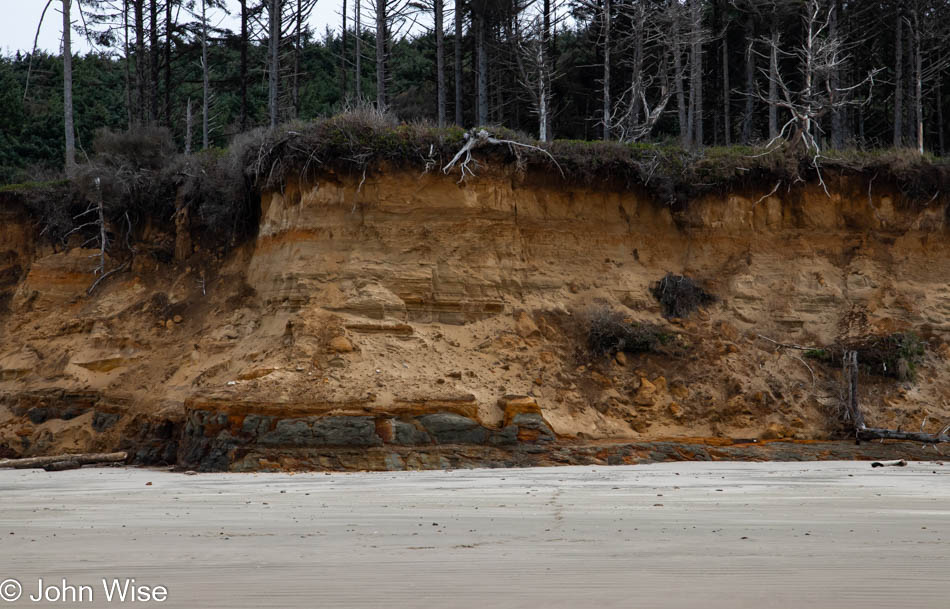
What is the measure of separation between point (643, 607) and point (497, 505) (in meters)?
3.81

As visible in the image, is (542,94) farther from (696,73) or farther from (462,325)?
(462,325)

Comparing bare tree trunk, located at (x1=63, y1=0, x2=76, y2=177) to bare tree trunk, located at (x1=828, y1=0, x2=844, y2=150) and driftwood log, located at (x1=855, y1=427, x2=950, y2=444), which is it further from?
bare tree trunk, located at (x1=828, y1=0, x2=844, y2=150)

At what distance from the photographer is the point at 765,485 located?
8.59m

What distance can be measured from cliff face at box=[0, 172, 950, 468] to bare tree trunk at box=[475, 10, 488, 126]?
26.8ft

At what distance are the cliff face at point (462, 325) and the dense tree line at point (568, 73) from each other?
473cm

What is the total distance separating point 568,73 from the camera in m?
28.5

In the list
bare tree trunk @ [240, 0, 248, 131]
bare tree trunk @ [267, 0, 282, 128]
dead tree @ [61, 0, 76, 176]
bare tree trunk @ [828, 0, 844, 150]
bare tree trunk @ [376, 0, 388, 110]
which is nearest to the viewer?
dead tree @ [61, 0, 76, 176]

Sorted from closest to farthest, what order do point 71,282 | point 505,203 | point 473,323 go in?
point 473,323 → point 505,203 → point 71,282

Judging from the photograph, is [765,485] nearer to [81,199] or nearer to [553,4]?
[81,199]

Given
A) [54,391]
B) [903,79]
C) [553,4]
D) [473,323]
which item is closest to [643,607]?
[473,323]

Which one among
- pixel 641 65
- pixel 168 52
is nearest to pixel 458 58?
pixel 641 65

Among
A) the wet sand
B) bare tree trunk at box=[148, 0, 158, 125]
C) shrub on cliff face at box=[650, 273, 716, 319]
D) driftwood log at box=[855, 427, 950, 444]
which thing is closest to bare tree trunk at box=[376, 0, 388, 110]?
bare tree trunk at box=[148, 0, 158, 125]

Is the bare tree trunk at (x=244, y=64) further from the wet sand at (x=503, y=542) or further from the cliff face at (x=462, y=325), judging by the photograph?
the wet sand at (x=503, y=542)

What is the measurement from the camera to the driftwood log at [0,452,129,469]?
43.3ft
